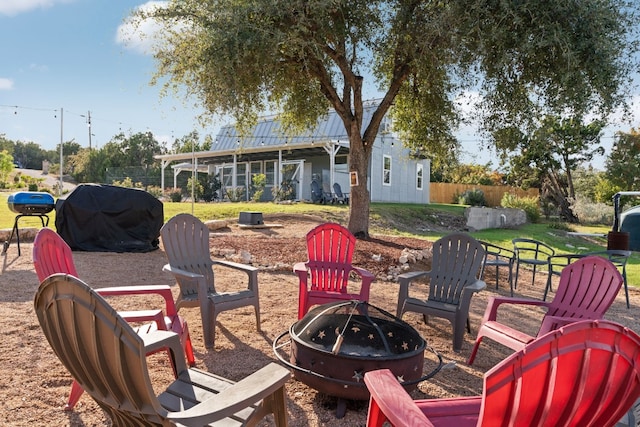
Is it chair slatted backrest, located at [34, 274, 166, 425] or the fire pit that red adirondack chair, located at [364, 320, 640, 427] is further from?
the fire pit

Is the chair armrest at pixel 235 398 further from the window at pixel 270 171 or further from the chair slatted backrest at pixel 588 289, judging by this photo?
the window at pixel 270 171

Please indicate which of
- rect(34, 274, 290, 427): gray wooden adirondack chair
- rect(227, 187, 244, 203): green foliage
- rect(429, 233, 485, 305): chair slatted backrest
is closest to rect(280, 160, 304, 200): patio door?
rect(227, 187, 244, 203): green foliage

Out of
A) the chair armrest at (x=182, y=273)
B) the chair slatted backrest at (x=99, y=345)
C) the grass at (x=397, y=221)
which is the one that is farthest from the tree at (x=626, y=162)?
the chair slatted backrest at (x=99, y=345)

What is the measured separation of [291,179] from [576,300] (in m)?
18.5

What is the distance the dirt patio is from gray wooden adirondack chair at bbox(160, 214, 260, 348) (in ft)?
1.00

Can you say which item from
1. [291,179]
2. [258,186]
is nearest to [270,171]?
[291,179]

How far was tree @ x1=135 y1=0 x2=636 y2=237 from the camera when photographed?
6641mm

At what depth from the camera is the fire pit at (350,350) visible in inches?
108

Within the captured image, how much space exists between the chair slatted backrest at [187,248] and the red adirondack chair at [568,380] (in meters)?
3.23

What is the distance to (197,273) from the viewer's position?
453cm

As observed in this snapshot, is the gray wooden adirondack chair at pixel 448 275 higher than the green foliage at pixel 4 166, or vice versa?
the green foliage at pixel 4 166

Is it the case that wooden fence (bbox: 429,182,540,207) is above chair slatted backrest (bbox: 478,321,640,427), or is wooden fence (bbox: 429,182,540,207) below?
above

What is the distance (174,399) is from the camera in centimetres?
216

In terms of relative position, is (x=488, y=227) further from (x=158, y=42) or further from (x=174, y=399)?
(x=174, y=399)
